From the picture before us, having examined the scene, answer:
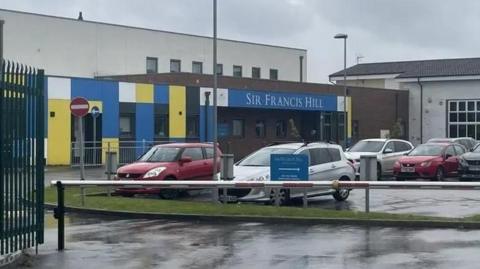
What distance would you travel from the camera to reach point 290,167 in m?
19.6

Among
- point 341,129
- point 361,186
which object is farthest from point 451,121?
point 361,186

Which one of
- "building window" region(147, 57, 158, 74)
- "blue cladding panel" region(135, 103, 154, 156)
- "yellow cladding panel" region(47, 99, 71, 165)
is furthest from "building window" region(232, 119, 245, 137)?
"yellow cladding panel" region(47, 99, 71, 165)

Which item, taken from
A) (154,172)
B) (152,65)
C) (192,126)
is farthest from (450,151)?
(152,65)

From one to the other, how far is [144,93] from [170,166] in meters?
20.6

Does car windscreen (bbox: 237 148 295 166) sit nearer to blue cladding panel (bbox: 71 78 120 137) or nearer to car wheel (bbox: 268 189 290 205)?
car wheel (bbox: 268 189 290 205)

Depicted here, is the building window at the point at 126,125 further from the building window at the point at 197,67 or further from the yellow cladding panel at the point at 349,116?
the yellow cladding panel at the point at 349,116

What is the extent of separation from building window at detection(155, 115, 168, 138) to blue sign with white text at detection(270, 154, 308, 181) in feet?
79.5

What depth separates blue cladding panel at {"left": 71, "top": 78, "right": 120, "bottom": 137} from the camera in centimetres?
3944

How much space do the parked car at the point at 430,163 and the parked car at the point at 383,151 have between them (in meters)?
1.23

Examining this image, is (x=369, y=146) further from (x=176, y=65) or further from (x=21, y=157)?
(x=176, y=65)

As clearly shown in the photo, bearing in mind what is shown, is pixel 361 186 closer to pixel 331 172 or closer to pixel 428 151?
pixel 331 172

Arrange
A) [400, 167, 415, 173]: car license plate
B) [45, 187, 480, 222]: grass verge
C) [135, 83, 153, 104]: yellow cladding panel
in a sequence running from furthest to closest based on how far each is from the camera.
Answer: [135, 83, 153, 104]: yellow cladding panel < [400, 167, 415, 173]: car license plate < [45, 187, 480, 222]: grass verge

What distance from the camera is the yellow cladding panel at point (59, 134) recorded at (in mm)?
37844

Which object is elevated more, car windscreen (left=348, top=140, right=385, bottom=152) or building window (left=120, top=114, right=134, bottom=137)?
building window (left=120, top=114, right=134, bottom=137)
